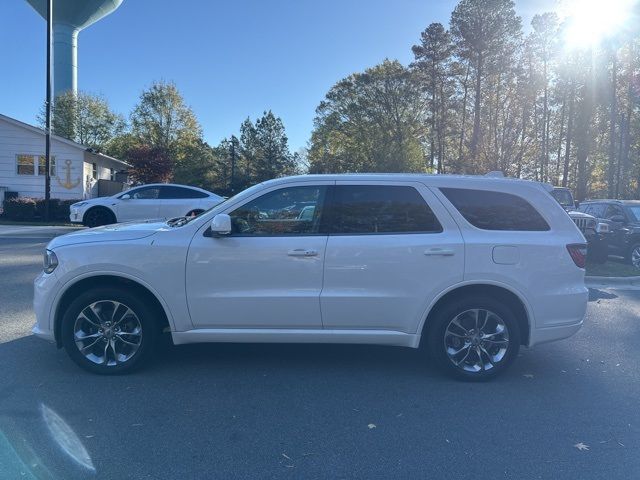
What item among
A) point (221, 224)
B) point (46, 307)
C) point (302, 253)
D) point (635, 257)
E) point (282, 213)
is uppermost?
point (282, 213)

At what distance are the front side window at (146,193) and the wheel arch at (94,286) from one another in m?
11.3

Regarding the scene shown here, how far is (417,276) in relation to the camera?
457 centimetres

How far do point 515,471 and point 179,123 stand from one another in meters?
40.5

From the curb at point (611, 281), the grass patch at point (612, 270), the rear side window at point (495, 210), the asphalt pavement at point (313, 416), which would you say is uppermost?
the rear side window at point (495, 210)

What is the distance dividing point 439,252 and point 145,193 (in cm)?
1284

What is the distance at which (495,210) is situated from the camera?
→ 4.82m

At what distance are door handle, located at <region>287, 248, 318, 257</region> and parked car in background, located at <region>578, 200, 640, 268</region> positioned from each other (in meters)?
10.7

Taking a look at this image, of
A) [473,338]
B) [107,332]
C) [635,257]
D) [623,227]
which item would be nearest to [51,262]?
[107,332]

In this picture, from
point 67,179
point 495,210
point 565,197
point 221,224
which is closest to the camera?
point 221,224

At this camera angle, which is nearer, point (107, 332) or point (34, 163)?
point (107, 332)

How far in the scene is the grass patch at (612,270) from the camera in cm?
1093

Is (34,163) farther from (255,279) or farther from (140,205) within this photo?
(255,279)

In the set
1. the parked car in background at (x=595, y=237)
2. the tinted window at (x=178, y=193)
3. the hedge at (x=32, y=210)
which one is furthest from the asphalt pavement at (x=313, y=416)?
the hedge at (x=32, y=210)

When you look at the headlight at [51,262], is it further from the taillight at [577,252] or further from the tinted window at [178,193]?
the tinted window at [178,193]
